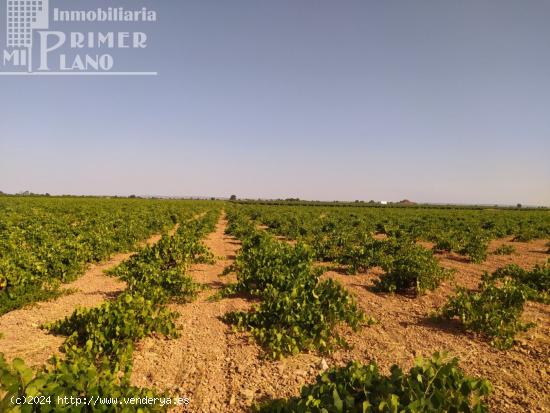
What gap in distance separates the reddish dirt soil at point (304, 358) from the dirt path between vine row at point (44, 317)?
52.5 inches

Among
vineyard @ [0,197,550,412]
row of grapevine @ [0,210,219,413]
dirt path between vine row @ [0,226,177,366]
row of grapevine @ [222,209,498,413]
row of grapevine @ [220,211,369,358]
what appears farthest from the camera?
row of grapevine @ [220,211,369,358]

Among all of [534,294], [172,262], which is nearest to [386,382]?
[534,294]

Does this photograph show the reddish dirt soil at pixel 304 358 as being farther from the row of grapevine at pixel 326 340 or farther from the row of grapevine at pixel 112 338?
the row of grapevine at pixel 112 338

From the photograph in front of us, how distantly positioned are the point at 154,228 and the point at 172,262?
41.1 ft

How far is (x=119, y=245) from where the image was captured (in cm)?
1365

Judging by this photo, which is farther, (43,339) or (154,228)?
(154,228)

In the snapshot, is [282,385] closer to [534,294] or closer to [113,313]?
[113,313]

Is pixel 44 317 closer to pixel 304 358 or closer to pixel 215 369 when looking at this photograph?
pixel 215 369

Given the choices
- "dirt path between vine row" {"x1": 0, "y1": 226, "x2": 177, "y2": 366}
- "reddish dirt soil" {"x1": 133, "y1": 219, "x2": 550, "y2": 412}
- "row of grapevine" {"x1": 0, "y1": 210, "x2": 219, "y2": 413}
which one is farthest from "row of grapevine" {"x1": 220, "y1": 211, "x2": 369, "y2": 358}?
"dirt path between vine row" {"x1": 0, "y1": 226, "x2": 177, "y2": 366}

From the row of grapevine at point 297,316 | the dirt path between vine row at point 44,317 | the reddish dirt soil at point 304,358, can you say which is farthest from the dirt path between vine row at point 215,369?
the dirt path between vine row at point 44,317

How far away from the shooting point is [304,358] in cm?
498

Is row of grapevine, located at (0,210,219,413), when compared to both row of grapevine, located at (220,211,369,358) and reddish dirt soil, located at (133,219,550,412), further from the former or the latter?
row of grapevine, located at (220,211,369,358)

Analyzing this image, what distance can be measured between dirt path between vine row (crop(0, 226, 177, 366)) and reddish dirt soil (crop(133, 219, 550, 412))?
1.33m

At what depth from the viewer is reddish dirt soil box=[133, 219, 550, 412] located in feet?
13.3
